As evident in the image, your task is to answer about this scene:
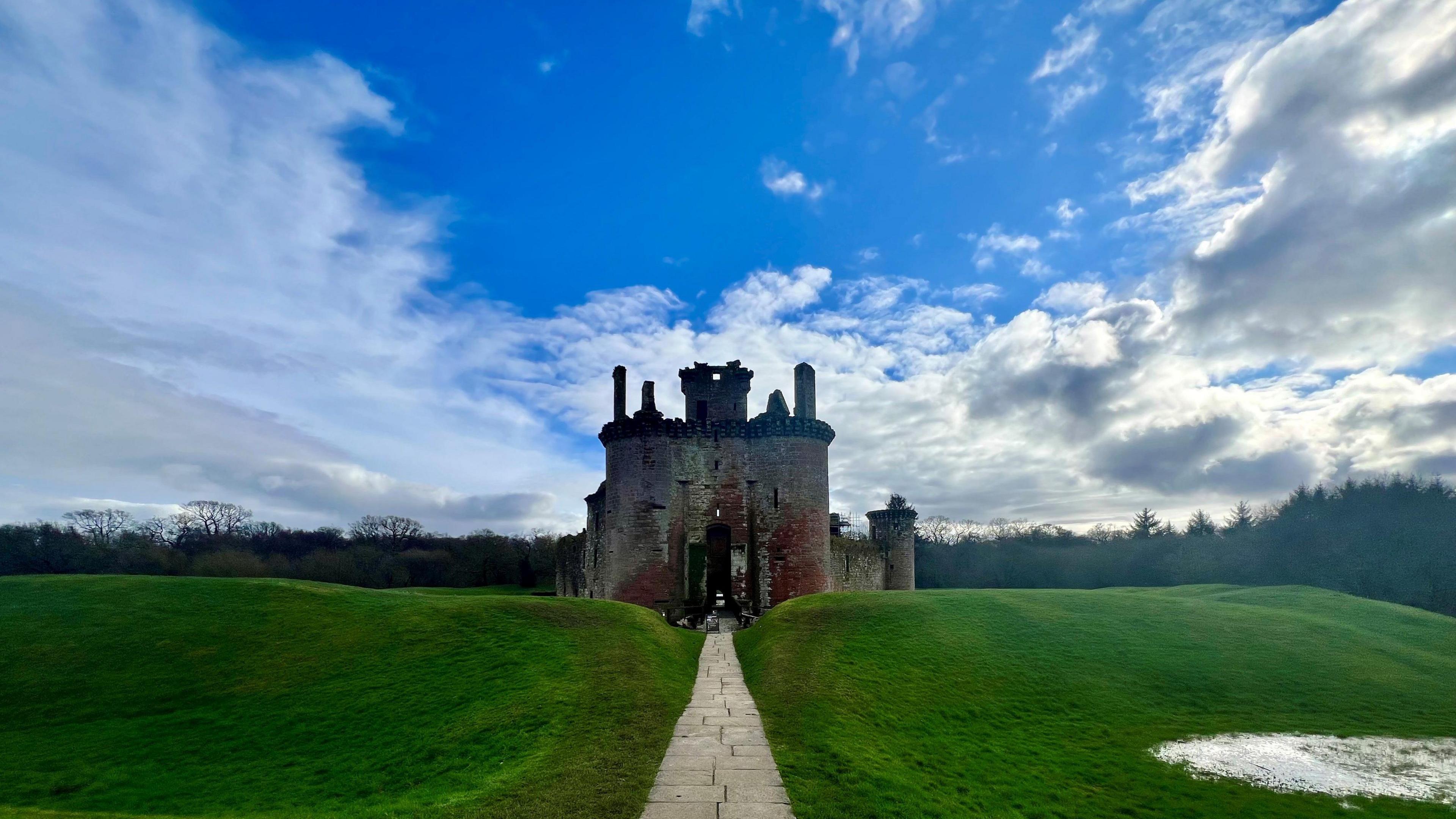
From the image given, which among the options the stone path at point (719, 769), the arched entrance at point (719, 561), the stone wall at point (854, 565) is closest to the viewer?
the stone path at point (719, 769)

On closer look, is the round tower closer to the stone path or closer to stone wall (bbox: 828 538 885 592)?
stone wall (bbox: 828 538 885 592)

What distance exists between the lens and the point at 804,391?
35375 mm

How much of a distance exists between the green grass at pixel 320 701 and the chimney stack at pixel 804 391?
48.5ft

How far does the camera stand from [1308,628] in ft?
76.8

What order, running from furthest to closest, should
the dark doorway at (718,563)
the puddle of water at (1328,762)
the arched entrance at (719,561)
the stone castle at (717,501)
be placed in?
the dark doorway at (718,563) → the arched entrance at (719,561) → the stone castle at (717,501) → the puddle of water at (1328,762)

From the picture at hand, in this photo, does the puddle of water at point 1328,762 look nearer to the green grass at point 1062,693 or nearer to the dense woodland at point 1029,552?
the green grass at point 1062,693

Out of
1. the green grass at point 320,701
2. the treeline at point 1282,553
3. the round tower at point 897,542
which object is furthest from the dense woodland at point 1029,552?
the green grass at point 320,701

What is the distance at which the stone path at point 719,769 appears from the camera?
31.2 feet

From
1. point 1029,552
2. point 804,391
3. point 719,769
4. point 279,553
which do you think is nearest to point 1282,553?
point 1029,552

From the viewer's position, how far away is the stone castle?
33031 mm

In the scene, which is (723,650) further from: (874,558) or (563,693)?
(874,558)

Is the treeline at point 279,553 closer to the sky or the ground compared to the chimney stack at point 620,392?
closer to the ground

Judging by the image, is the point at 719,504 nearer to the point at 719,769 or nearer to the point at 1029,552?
the point at 719,769

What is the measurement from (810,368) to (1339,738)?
24680mm
